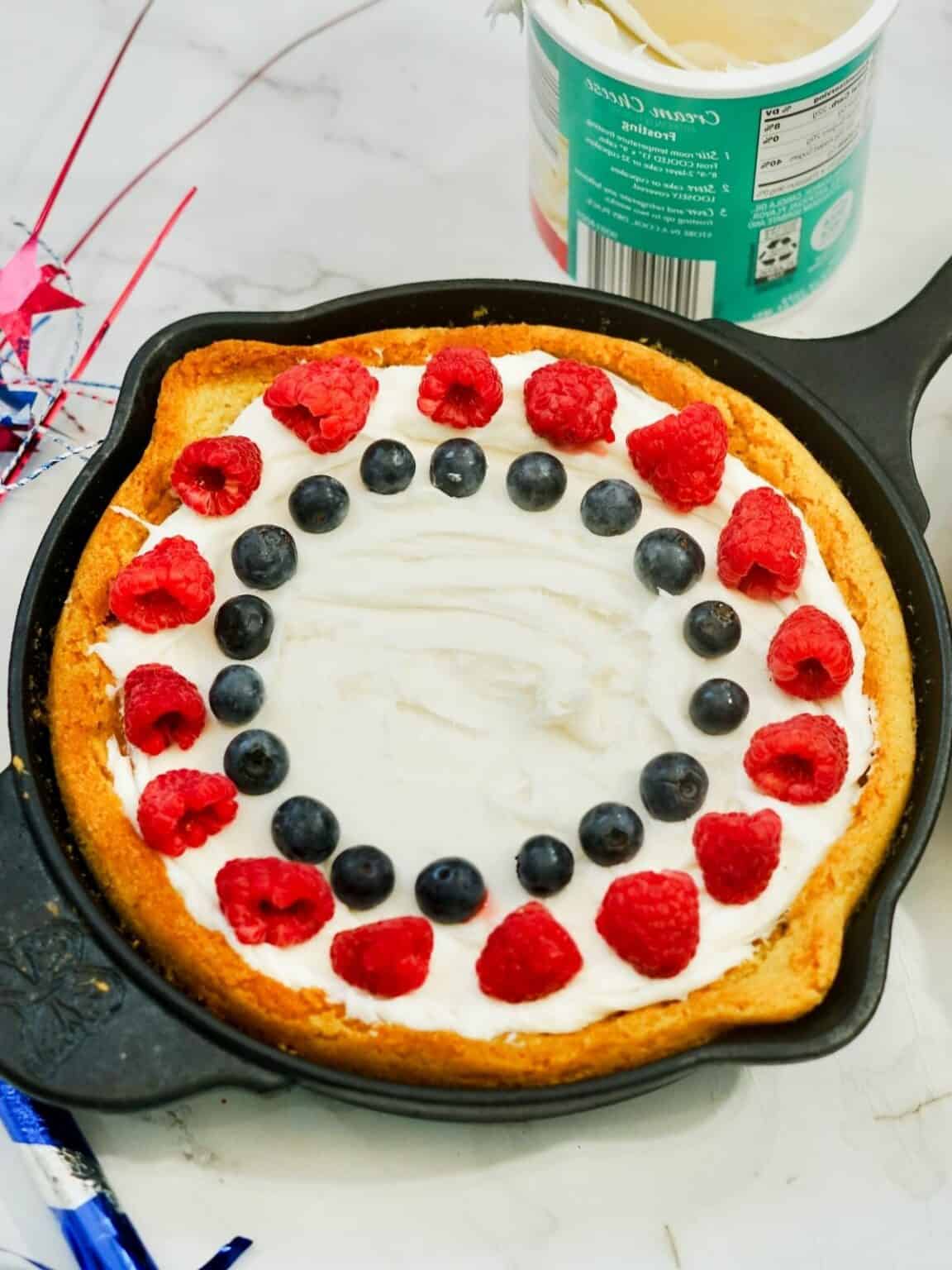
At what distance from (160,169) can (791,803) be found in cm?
152

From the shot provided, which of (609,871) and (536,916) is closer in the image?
(536,916)

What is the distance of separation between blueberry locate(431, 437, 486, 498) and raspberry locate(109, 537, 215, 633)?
300 millimetres

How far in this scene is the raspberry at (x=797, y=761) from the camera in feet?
5.75

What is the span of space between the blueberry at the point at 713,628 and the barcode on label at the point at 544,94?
74 cm

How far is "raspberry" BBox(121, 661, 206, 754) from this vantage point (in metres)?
1.80

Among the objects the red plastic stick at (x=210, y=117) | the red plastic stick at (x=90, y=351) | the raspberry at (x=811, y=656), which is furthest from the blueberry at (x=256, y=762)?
the red plastic stick at (x=210, y=117)

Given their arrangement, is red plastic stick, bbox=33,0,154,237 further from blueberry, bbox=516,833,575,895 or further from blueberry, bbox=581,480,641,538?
blueberry, bbox=516,833,575,895

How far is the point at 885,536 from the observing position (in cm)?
199

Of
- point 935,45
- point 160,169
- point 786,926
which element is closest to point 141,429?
point 160,169

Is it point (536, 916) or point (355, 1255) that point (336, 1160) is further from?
point (536, 916)

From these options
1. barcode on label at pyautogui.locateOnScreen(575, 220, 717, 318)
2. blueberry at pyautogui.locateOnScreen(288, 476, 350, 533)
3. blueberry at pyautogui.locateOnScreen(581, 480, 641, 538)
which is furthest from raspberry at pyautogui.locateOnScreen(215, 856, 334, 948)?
barcode on label at pyautogui.locateOnScreen(575, 220, 717, 318)

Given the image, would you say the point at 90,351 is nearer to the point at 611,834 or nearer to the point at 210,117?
the point at 210,117

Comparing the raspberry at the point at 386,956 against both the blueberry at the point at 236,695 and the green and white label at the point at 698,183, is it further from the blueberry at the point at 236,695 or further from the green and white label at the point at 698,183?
the green and white label at the point at 698,183

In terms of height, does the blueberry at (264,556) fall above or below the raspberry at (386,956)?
above
